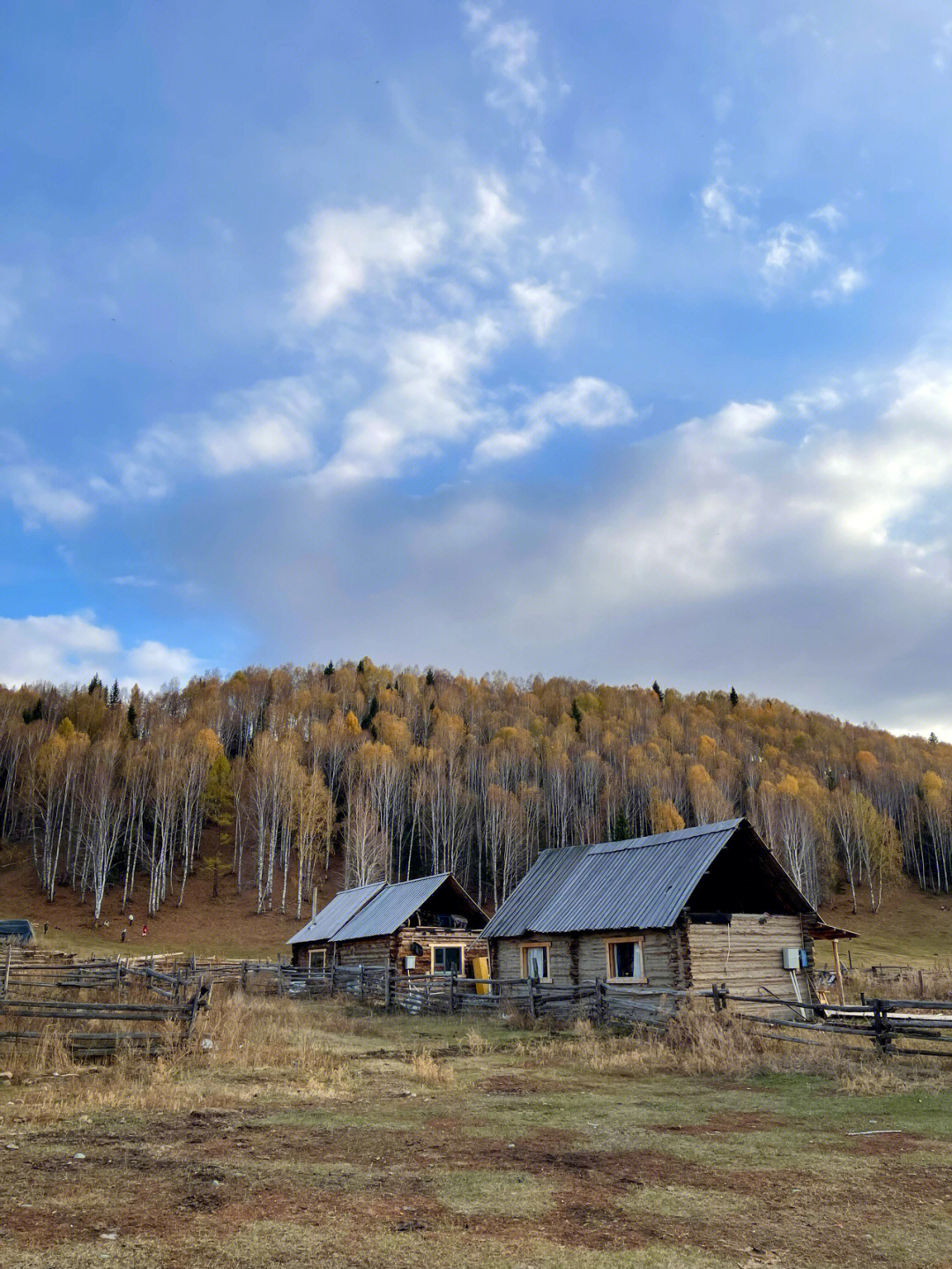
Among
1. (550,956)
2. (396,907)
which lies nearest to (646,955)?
(550,956)

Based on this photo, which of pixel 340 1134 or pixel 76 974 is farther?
pixel 76 974

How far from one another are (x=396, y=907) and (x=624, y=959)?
1513 centimetres

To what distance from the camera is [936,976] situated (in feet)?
137

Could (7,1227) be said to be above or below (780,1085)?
above

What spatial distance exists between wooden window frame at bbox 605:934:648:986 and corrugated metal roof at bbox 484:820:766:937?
2.04ft

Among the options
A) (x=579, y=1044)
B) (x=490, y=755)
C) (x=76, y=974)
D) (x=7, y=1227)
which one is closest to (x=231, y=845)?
(x=490, y=755)

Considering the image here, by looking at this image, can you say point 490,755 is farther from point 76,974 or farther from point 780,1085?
point 780,1085

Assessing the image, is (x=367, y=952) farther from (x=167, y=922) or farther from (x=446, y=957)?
(x=167, y=922)

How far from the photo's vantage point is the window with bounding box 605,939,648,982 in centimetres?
2743

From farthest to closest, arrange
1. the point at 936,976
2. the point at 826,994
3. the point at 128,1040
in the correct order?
the point at 936,976
the point at 826,994
the point at 128,1040

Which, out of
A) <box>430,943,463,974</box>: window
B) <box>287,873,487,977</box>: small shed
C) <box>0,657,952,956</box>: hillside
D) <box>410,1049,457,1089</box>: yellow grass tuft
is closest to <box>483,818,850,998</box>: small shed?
<box>287,873,487,977</box>: small shed

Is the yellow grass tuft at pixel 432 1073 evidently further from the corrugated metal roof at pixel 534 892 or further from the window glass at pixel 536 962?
the corrugated metal roof at pixel 534 892

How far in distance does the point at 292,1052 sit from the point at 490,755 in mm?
74212

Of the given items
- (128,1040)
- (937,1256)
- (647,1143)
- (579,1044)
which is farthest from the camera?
(579,1044)
